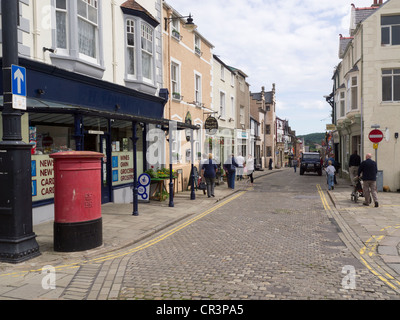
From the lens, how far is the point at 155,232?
8.60m

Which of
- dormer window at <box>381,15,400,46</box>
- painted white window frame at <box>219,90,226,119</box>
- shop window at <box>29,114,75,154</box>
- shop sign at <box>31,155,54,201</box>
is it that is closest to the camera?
shop sign at <box>31,155,54,201</box>

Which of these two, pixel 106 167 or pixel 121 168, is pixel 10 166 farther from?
pixel 121 168

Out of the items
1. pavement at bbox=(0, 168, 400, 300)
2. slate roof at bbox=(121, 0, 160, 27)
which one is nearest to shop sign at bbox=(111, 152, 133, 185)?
pavement at bbox=(0, 168, 400, 300)

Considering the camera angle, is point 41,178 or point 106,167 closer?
point 41,178

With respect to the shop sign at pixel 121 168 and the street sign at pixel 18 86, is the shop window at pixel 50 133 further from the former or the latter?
the street sign at pixel 18 86

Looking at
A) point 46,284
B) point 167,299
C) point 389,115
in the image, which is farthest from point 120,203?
point 389,115

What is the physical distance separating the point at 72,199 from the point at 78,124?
212 cm

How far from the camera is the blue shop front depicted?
8.66m

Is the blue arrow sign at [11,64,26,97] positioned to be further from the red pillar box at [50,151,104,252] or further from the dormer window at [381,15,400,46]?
the dormer window at [381,15,400,46]

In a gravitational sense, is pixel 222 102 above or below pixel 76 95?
above

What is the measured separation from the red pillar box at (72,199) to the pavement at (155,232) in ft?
0.80

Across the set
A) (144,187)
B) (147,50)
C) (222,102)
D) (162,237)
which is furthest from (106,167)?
(222,102)

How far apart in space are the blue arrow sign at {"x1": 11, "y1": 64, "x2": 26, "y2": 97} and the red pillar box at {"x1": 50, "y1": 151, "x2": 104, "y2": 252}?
1.22 m

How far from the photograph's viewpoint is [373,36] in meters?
18.6
